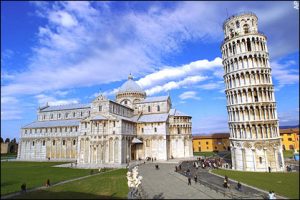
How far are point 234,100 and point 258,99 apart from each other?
14.0 feet

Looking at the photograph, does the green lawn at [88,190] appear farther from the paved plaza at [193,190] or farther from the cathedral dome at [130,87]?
the cathedral dome at [130,87]

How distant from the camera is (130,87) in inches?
3004

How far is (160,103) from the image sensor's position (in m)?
69.6

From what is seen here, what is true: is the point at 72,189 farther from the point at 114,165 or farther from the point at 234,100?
the point at 234,100

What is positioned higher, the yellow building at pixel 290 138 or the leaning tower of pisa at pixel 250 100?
the leaning tower of pisa at pixel 250 100

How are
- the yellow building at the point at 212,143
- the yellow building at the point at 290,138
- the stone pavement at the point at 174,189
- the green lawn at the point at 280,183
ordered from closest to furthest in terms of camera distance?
the green lawn at the point at 280,183 → the stone pavement at the point at 174,189 → the yellow building at the point at 290,138 → the yellow building at the point at 212,143

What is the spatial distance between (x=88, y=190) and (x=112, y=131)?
27281 millimetres

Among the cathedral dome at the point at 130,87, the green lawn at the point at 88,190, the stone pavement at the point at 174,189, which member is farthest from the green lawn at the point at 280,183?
the cathedral dome at the point at 130,87

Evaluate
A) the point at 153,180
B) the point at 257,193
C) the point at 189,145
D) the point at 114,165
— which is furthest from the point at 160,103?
the point at 257,193

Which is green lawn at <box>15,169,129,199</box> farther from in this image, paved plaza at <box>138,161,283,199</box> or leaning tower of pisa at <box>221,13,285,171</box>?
leaning tower of pisa at <box>221,13,285,171</box>

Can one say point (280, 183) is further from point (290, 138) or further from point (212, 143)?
point (212, 143)

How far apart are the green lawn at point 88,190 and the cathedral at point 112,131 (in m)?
20.3

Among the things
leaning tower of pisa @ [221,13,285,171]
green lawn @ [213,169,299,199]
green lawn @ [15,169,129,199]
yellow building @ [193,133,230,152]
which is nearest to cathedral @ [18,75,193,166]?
green lawn @ [15,169,129,199]

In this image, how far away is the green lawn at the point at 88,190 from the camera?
2350 cm
